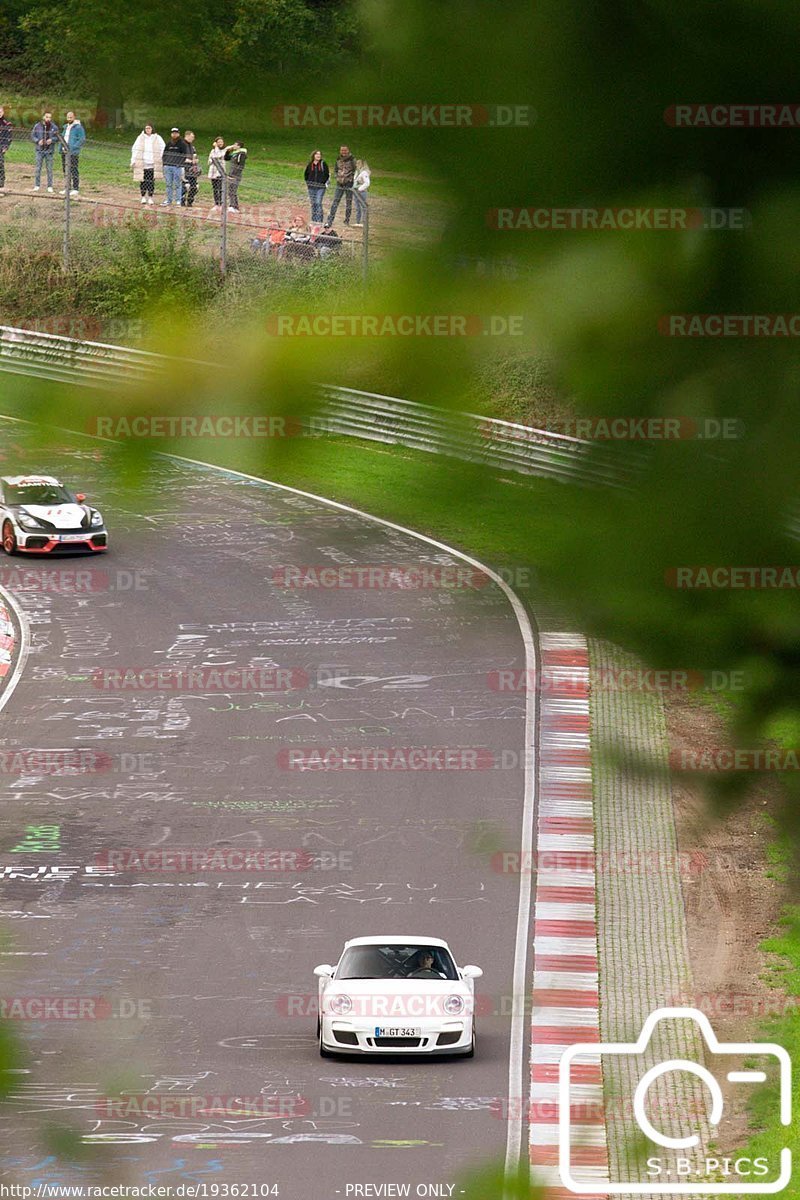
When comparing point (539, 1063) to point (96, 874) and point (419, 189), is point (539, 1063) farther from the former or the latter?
point (419, 189)

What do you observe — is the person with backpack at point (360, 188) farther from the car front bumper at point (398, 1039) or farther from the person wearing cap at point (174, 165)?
the car front bumper at point (398, 1039)

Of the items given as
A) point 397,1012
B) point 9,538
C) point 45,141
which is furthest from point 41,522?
point 45,141

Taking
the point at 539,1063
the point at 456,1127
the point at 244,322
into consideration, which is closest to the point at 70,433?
the point at 244,322

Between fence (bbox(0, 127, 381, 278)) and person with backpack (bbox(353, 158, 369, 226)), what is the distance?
0.05 ft

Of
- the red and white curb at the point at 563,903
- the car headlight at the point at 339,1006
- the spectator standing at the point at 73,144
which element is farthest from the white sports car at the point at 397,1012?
the spectator standing at the point at 73,144

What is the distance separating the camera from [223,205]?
7.18 ft

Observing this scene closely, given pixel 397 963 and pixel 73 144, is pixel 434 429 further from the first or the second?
pixel 397 963

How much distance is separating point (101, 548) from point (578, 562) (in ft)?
122

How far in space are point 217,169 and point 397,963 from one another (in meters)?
18.8

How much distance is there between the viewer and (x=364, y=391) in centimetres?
146

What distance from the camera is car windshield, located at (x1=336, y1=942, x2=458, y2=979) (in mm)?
19875

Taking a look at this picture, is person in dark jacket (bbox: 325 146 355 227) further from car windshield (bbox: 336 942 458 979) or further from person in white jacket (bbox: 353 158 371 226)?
car windshield (bbox: 336 942 458 979)

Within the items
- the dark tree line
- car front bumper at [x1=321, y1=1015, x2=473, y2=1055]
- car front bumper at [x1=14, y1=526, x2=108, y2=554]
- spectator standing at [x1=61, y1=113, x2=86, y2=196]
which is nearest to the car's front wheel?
car front bumper at [x1=14, y1=526, x2=108, y2=554]

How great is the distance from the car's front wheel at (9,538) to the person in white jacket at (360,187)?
37.0m
